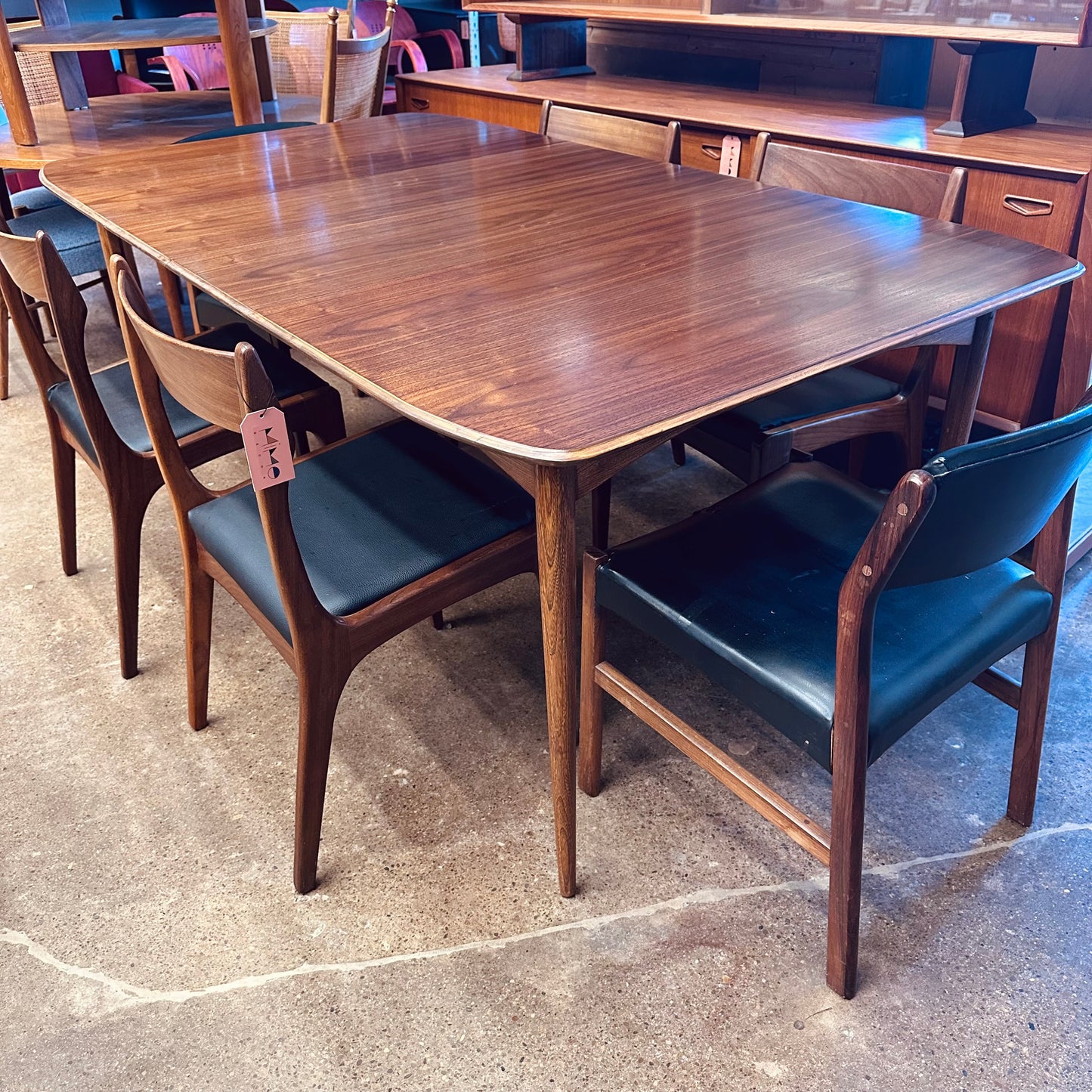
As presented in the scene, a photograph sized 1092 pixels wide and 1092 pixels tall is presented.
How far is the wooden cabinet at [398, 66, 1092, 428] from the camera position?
1.75 meters

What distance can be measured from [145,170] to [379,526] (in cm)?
121

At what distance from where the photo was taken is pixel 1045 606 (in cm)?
122

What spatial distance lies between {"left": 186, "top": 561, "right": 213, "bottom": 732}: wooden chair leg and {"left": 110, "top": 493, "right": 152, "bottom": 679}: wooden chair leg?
180 mm

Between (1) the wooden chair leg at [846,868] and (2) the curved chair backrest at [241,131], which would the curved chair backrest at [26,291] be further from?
(1) the wooden chair leg at [846,868]

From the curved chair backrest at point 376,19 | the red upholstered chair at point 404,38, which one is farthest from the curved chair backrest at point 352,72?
the curved chair backrest at point 376,19

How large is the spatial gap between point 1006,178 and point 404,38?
182 inches

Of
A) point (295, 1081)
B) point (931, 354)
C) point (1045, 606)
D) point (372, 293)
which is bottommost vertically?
point (295, 1081)

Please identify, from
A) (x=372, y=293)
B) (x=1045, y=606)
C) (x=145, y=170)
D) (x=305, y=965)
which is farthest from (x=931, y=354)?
(x=145, y=170)

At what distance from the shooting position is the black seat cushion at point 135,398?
1.64 meters

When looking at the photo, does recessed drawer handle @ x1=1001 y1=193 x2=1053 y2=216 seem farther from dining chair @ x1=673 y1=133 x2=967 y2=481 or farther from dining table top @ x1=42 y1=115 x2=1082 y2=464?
dining table top @ x1=42 y1=115 x2=1082 y2=464

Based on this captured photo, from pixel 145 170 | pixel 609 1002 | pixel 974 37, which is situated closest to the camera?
pixel 609 1002

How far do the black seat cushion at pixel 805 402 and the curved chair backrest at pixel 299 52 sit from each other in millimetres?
2193

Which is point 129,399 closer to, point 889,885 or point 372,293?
point 372,293

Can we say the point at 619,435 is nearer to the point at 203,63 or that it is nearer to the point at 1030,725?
the point at 1030,725
